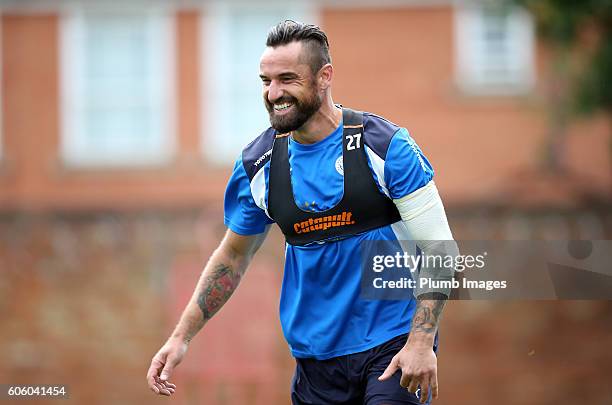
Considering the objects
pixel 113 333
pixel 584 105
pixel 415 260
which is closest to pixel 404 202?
pixel 415 260

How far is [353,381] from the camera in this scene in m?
4.69

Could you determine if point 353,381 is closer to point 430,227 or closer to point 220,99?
point 430,227

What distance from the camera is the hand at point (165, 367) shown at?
4789 millimetres

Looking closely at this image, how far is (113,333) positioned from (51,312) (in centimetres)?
93

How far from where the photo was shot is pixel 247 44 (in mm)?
19188

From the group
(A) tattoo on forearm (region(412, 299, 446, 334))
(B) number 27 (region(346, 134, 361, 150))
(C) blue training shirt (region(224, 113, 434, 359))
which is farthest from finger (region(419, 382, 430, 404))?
(B) number 27 (region(346, 134, 361, 150))

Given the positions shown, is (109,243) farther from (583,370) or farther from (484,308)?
(583,370)

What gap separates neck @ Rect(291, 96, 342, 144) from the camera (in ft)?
15.6

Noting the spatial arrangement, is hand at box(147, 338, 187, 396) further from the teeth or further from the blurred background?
the blurred background

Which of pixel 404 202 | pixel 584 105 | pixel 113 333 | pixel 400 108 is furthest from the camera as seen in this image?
pixel 400 108

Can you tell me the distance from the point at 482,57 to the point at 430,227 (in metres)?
14.7

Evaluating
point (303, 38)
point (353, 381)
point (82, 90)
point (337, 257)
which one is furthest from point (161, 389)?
point (82, 90)

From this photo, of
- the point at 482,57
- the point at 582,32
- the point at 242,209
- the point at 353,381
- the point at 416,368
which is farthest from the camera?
the point at 482,57

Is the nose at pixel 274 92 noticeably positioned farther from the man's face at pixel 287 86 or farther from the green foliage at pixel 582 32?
the green foliage at pixel 582 32
